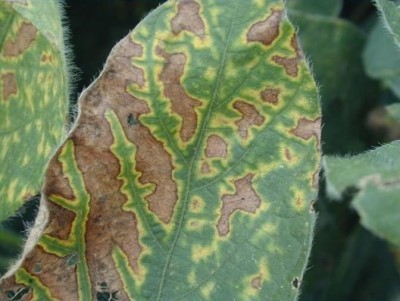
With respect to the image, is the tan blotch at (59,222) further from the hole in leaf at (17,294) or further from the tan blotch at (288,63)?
the tan blotch at (288,63)

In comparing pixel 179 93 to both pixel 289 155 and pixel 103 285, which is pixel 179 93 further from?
pixel 103 285

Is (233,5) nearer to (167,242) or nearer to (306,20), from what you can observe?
(167,242)

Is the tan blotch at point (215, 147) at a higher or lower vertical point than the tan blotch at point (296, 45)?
lower

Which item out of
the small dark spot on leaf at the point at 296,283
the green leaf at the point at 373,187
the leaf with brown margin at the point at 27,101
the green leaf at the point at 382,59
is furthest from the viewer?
the green leaf at the point at 382,59

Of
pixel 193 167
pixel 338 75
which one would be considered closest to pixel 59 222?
pixel 193 167

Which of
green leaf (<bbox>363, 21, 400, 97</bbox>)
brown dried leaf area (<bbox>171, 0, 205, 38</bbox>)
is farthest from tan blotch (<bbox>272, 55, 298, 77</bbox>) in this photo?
green leaf (<bbox>363, 21, 400, 97</bbox>)

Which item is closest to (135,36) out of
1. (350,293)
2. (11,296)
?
(11,296)

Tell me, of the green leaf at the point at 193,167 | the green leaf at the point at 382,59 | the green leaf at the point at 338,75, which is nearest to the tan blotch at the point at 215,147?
the green leaf at the point at 193,167
